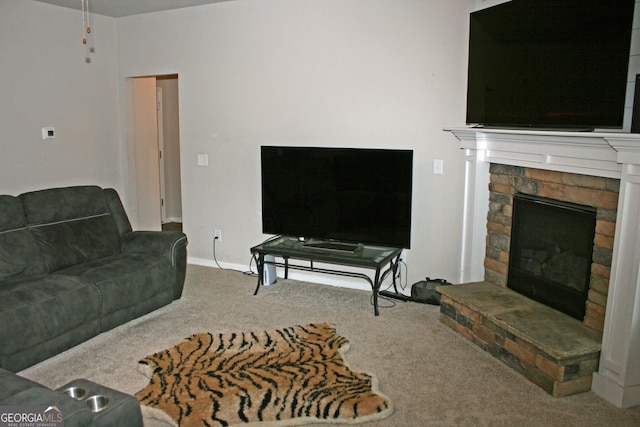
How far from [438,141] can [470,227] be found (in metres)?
0.77

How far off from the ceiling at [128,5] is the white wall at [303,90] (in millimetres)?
115

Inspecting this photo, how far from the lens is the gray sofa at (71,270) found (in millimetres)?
3254

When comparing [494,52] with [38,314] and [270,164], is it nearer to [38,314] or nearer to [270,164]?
[270,164]

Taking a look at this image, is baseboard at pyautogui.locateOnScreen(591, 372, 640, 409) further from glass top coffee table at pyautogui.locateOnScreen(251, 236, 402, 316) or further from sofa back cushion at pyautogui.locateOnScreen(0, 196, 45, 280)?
sofa back cushion at pyautogui.locateOnScreen(0, 196, 45, 280)

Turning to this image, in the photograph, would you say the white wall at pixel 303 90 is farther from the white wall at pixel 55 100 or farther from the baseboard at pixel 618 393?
the baseboard at pixel 618 393

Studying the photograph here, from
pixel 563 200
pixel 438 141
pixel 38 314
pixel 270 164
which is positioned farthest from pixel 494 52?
pixel 38 314

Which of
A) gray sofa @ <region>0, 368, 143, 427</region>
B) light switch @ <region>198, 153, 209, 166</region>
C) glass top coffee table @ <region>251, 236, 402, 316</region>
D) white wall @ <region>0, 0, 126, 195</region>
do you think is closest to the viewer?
gray sofa @ <region>0, 368, 143, 427</region>

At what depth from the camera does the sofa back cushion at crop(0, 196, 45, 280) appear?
12.0 feet

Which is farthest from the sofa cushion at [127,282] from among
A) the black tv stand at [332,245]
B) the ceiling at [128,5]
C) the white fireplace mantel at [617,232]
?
the white fireplace mantel at [617,232]

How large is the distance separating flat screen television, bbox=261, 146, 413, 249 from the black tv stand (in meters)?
0.06

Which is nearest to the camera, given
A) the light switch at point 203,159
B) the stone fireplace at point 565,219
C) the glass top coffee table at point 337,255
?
the stone fireplace at point 565,219

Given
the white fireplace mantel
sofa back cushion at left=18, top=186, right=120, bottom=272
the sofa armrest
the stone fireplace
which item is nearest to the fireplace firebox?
the stone fireplace

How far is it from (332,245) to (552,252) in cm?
179

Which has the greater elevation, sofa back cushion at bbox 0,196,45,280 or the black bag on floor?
sofa back cushion at bbox 0,196,45,280
